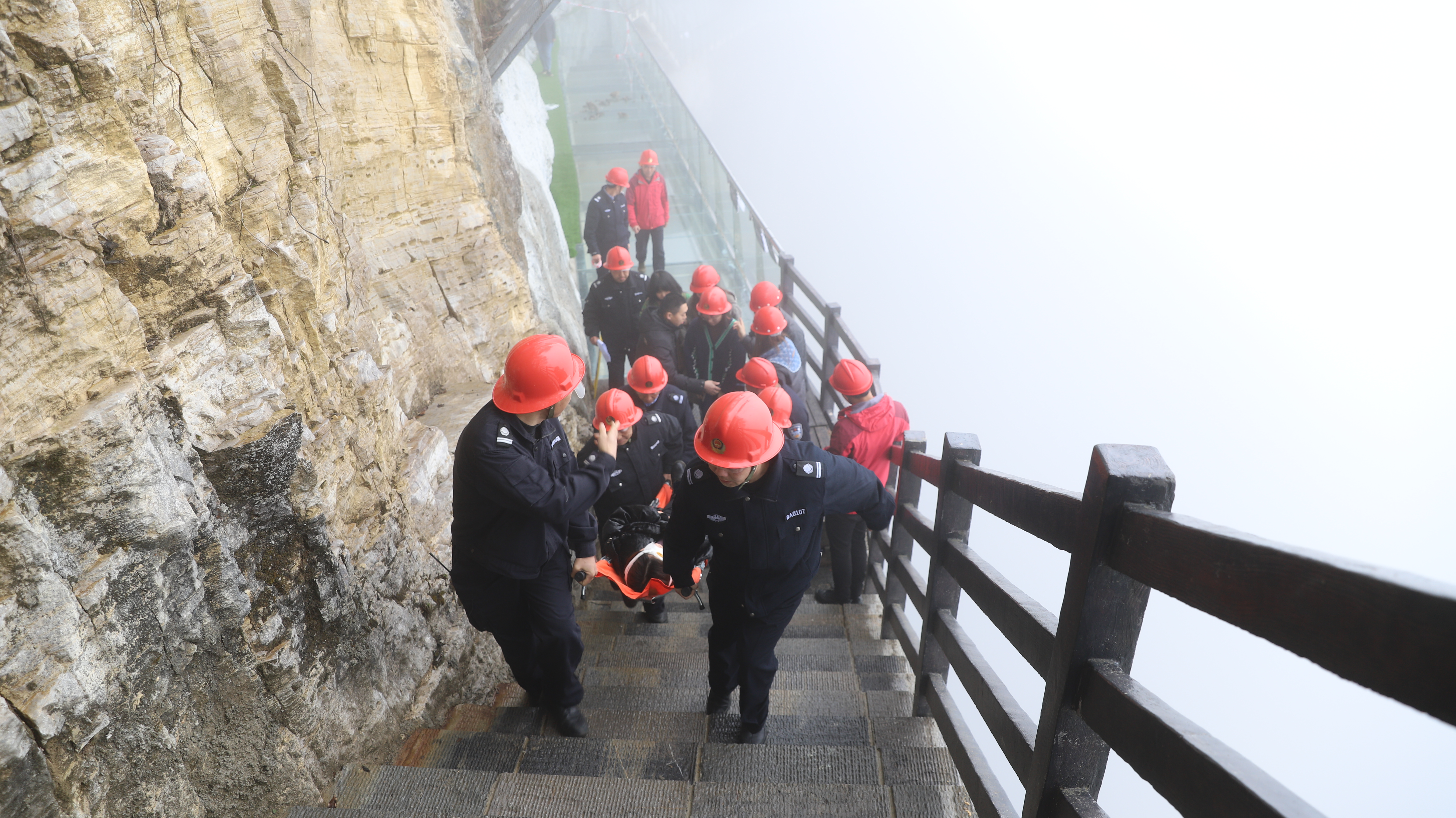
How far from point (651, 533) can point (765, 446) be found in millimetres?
1663

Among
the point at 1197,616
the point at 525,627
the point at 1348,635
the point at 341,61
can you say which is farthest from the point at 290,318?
the point at 1197,616

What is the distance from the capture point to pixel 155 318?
104 inches

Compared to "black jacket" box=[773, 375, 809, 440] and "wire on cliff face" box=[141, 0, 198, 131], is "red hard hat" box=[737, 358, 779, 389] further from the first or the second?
"wire on cliff face" box=[141, 0, 198, 131]

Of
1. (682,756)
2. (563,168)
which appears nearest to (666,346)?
(682,756)

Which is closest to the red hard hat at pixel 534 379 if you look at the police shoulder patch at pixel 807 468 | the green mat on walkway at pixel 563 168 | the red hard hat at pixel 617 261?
the police shoulder patch at pixel 807 468

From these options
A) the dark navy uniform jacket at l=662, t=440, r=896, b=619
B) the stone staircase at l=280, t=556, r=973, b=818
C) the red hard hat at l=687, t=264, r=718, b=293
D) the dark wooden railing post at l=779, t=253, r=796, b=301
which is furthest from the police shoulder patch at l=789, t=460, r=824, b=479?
the dark wooden railing post at l=779, t=253, r=796, b=301

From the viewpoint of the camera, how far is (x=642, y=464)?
4840 millimetres

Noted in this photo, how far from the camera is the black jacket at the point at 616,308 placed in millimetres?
7652

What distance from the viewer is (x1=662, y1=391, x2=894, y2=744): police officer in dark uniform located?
299 centimetres

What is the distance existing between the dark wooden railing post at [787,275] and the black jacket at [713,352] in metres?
2.11

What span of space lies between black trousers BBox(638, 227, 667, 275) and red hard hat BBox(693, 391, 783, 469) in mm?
7963

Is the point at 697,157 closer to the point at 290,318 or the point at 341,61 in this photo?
the point at 341,61

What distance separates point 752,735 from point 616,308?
16.5 ft

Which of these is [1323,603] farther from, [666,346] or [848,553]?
[666,346]
